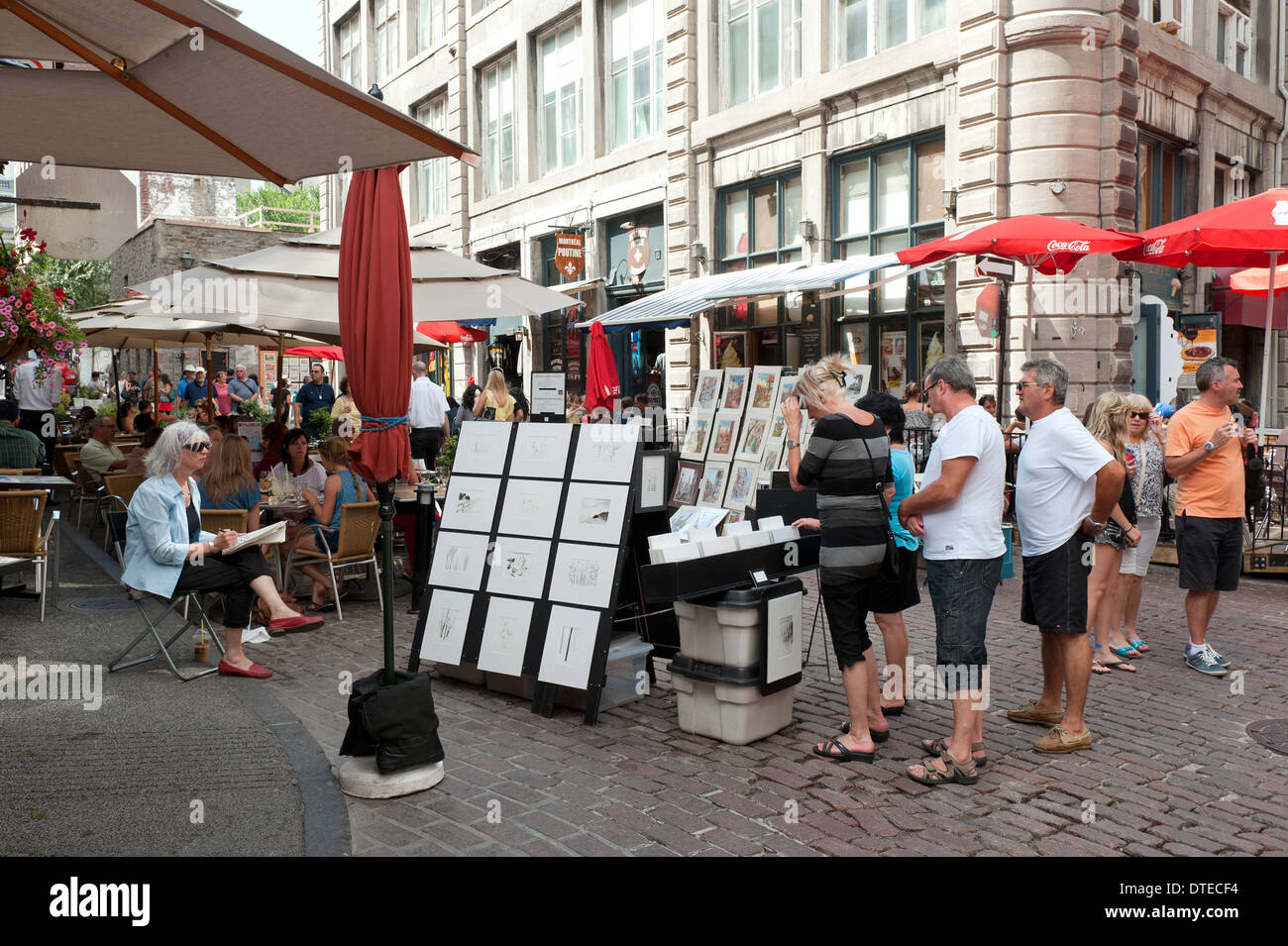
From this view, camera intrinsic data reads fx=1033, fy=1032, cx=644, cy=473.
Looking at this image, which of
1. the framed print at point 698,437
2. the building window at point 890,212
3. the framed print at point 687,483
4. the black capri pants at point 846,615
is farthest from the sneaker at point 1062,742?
the building window at point 890,212

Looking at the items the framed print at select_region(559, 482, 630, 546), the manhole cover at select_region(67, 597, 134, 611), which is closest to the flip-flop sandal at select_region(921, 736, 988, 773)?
the framed print at select_region(559, 482, 630, 546)

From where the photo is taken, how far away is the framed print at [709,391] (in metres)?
9.73

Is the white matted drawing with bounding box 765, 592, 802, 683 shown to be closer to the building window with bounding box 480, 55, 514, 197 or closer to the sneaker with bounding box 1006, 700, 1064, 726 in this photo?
the sneaker with bounding box 1006, 700, 1064, 726

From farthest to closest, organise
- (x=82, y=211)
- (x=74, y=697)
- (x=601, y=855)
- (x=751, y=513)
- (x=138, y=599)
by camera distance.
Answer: (x=82, y=211), (x=751, y=513), (x=138, y=599), (x=74, y=697), (x=601, y=855)

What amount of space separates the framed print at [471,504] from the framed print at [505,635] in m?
0.52

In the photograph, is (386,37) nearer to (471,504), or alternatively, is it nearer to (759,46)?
(759,46)

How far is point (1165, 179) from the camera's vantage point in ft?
58.3

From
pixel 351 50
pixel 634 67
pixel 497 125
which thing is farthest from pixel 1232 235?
pixel 351 50

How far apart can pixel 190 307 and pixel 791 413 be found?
5599 millimetres

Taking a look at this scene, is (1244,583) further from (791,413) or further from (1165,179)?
(1165,179)

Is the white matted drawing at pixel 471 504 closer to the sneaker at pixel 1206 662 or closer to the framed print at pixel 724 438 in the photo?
the framed print at pixel 724 438

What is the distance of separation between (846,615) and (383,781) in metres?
2.37

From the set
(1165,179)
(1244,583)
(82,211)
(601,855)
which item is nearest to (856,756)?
(601,855)

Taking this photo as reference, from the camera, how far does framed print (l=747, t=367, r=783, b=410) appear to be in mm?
9219
